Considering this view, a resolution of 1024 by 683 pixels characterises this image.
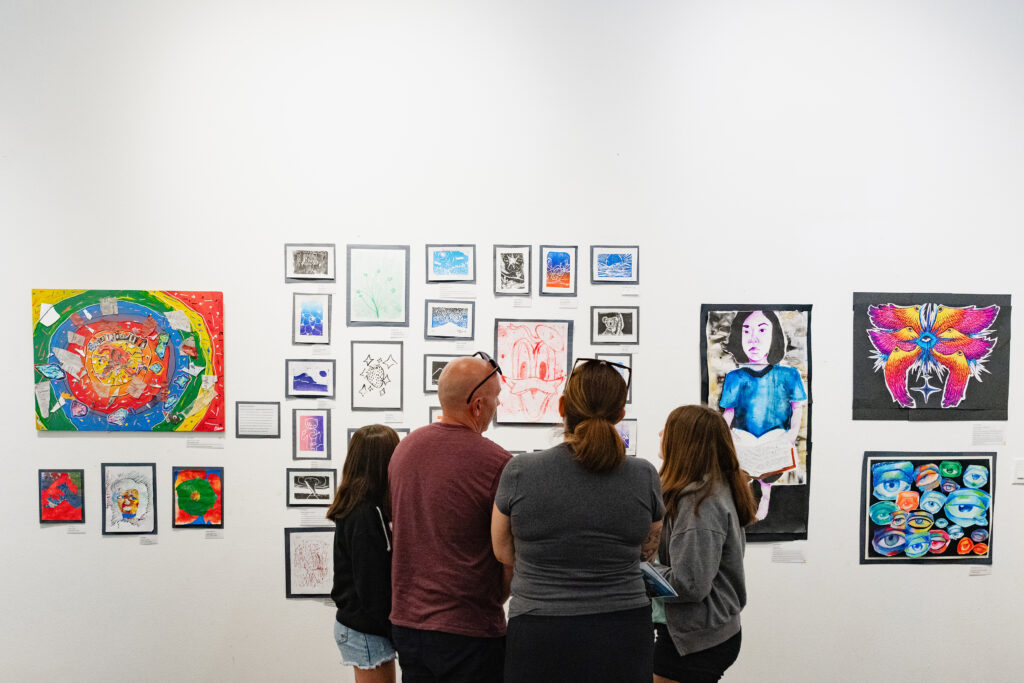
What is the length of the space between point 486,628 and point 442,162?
2039mm

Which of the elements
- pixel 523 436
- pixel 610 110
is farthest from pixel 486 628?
pixel 610 110

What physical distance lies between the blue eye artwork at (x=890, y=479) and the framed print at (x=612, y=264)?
1.47 meters

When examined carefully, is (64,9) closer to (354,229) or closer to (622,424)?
(354,229)

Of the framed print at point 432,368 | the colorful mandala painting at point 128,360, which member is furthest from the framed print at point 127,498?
the framed print at point 432,368

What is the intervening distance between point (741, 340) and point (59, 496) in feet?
10.4

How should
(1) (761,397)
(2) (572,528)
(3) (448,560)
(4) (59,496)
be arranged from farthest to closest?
(1) (761,397) < (4) (59,496) < (3) (448,560) < (2) (572,528)

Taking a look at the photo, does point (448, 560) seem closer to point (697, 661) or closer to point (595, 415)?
point (595, 415)

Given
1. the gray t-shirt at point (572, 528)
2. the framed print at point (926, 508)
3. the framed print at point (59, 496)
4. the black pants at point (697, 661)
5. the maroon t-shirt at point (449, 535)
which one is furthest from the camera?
the framed print at point (926, 508)

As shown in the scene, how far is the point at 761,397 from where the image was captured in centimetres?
327

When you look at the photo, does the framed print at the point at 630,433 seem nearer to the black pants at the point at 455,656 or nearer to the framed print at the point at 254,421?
the black pants at the point at 455,656

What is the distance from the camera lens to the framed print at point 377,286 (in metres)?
3.21

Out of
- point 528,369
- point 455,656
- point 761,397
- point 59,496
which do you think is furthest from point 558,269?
point 59,496

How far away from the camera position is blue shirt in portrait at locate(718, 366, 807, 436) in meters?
3.26

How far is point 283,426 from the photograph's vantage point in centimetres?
320
